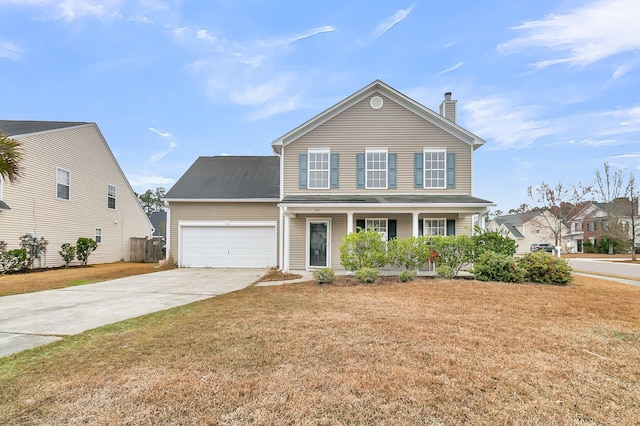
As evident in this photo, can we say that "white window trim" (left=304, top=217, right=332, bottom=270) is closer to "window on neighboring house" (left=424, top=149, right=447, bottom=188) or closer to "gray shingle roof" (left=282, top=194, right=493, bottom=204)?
"gray shingle roof" (left=282, top=194, right=493, bottom=204)

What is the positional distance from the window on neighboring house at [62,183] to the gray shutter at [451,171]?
18.6 m

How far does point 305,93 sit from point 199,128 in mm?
8266

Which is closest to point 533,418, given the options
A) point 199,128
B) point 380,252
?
point 380,252

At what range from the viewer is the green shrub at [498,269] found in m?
10.4

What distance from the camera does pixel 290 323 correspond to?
5.52 m

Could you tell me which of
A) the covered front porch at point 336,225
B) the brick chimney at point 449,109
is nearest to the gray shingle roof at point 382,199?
the covered front porch at point 336,225

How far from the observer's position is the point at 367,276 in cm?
1034

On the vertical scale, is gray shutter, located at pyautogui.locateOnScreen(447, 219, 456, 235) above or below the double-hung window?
below

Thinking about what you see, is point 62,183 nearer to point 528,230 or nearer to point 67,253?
point 67,253

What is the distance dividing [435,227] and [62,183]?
18.2 metres

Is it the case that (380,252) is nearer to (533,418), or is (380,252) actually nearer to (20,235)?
(533,418)

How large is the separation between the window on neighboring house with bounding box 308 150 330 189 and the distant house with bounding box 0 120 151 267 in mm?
10659

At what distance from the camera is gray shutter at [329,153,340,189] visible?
13.9 metres

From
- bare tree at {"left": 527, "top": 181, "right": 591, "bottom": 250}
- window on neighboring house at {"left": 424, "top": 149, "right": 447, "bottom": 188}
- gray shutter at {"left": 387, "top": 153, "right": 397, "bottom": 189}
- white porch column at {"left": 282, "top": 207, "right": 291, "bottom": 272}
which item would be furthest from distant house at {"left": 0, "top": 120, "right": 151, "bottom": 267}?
bare tree at {"left": 527, "top": 181, "right": 591, "bottom": 250}
